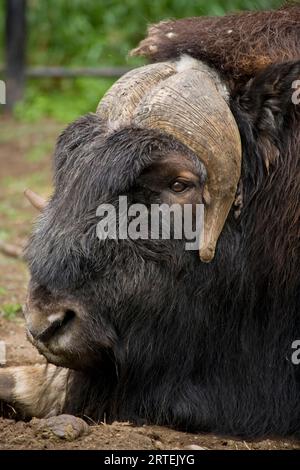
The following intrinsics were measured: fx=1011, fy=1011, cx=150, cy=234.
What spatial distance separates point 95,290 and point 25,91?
9121 millimetres

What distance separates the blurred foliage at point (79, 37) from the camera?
1238 centimetres

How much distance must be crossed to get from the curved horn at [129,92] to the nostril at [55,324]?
0.73m

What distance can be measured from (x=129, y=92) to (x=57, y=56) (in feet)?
31.9

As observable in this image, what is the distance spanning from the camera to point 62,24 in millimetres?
13203

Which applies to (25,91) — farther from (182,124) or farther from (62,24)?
(182,124)

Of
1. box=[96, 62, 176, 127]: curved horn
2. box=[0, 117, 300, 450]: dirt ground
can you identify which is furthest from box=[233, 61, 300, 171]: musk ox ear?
box=[0, 117, 300, 450]: dirt ground

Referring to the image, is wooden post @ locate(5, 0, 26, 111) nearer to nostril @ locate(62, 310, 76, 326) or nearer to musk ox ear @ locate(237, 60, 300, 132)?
musk ox ear @ locate(237, 60, 300, 132)

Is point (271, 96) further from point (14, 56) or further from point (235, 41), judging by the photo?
point (14, 56)

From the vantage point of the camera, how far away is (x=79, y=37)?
13.2 metres

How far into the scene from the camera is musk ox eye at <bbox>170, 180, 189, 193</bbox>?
3629 mm

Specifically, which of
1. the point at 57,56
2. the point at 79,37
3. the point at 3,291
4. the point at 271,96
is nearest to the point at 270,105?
the point at 271,96

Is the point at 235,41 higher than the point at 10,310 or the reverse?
higher

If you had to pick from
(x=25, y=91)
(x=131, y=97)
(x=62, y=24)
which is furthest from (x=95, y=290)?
(x=62, y=24)

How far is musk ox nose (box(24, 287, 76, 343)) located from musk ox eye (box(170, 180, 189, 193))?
1.83ft
